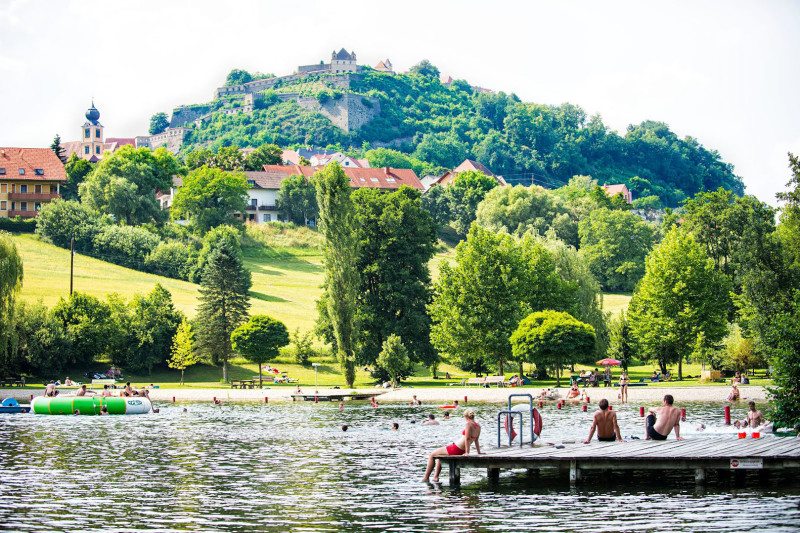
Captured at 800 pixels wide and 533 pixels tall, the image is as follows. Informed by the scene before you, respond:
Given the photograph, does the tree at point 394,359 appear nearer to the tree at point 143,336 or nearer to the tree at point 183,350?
the tree at point 183,350

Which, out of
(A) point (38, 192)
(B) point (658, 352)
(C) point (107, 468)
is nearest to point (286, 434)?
(C) point (107, 468)

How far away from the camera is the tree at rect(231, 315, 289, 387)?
355 ft

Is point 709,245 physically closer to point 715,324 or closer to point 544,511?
point 715,324

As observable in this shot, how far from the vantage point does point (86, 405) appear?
78938mm

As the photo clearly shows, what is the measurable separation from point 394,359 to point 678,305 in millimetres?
24725

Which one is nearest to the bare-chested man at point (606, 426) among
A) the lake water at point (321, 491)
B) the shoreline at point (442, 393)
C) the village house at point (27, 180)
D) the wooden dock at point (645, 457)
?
the wooden dock at point (645, 457)

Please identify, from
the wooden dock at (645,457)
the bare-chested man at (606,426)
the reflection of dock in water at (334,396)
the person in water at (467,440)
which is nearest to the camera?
the wooden dock at (645,457)

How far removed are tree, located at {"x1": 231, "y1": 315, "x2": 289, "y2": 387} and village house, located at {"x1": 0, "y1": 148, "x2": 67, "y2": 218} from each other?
74748 mm

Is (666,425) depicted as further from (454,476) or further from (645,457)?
(454,476)

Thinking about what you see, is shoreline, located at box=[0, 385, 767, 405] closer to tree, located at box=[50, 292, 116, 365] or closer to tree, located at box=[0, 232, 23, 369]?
tree, located at box=[0, 232, 23, 369]

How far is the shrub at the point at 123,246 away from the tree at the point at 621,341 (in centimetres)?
6665

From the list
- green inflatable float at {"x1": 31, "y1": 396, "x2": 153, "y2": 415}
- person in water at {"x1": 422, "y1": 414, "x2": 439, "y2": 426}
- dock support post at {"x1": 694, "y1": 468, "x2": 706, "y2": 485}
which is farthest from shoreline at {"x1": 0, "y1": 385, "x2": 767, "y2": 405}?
dock support post at {"x1": 694, "y1": 468, "x2": 706, "y2": 485}

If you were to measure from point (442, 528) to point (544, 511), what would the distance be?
12.9ft

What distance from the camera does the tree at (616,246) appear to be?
16988 centimetres
